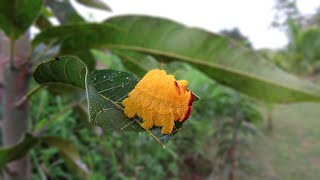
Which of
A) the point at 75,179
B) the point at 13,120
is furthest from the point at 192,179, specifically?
the point at 13,120

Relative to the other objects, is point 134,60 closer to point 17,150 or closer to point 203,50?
point 203,50

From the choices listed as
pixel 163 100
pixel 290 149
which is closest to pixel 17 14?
pixel 163 100

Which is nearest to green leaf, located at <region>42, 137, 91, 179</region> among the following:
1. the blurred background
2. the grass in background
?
the blurred background

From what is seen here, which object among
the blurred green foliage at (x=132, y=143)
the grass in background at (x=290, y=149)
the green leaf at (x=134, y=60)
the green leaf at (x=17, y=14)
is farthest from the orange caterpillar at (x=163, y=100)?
the grass in background at (x=290, y=149)

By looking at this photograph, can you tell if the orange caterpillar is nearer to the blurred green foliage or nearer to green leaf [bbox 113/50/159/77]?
green leaf [bbox 113/50/159/77]

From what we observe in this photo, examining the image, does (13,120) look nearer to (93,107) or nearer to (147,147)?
(93,107)

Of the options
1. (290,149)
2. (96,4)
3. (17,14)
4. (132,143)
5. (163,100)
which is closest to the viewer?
(163,100)
